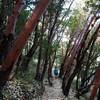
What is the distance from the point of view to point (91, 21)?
1753cm

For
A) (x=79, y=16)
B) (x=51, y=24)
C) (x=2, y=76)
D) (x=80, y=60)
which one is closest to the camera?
(x=2, y=76)

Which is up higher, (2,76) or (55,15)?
(55,15)

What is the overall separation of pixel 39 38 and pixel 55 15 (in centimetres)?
181

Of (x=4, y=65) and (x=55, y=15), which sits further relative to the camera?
(x=55, y=15)

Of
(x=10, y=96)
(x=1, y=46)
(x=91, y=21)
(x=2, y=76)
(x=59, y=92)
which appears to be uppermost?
(x=91, y=21)

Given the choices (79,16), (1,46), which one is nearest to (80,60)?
(1,46)

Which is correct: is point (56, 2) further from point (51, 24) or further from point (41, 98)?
point (41, 98)

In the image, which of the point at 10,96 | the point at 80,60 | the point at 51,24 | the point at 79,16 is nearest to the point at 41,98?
the point at 80,60

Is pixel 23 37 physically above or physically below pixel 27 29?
below

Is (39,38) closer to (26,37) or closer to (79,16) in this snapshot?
(26,37)

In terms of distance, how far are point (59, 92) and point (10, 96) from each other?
8.55 m

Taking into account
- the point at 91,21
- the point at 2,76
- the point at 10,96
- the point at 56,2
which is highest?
the point at 56,2

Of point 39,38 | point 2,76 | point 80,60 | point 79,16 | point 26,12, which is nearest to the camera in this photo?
point 2,76

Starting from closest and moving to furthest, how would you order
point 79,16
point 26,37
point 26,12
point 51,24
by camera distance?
point 26,37 < point 26,12 < point 51,24 < point 79,16
